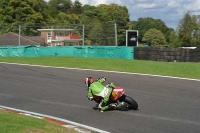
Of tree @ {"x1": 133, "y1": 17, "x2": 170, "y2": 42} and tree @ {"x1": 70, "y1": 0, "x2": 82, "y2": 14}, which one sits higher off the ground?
tree @ {"x1": 70, "y1": 0, "x2": 82, "y2": 14}

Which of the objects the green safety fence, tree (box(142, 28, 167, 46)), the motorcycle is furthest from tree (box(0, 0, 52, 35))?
the motorcycle

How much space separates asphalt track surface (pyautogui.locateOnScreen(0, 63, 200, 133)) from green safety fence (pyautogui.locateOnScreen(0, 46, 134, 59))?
42.6ft

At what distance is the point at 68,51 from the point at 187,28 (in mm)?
46190

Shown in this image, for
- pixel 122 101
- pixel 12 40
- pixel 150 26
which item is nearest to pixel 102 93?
pixel 122 101

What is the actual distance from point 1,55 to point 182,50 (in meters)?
17.0

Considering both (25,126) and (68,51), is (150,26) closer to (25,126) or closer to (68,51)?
(68,51)

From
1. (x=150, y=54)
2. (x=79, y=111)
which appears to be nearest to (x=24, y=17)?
(x=150, y=54)

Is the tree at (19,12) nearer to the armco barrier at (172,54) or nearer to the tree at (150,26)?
the armco barrier at (172,54)

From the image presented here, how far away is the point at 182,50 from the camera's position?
27.4 meters

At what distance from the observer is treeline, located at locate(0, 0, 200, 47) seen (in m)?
38.8

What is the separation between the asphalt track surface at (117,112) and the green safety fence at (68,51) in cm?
1299

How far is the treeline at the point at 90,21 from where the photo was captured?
38.8 meters

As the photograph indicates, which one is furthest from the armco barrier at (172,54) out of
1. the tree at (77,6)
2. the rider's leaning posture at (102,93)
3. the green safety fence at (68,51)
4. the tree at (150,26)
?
the tree at (77,6)

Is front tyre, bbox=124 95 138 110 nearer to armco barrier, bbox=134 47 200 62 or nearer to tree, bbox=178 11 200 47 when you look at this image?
armco barrier, bbox=134 47 200 62
